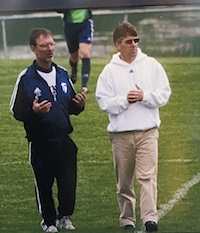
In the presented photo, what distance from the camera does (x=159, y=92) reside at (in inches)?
183

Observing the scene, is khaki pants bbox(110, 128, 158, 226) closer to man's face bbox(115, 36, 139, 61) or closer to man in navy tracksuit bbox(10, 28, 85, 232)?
man in navy tracksuit bbox(10, 28, 85, 232)

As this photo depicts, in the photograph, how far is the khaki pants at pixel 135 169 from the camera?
4.70 m

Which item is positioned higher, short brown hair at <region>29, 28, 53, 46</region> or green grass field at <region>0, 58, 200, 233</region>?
short brown hair at <region>29, 28, 53, 46</region>

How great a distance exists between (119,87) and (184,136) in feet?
1.37

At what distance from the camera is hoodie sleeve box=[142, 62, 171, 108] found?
15.2 ft

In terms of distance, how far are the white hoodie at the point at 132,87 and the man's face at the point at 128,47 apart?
0.02 m

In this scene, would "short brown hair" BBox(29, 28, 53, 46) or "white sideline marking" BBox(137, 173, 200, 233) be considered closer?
"short brown hair" BBox(29, 28, 53, 46)

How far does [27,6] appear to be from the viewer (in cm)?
438

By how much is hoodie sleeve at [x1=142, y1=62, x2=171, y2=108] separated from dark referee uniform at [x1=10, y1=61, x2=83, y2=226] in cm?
35

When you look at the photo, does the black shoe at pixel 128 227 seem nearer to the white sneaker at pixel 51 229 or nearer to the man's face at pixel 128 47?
the white sneaker at pixel 51 229

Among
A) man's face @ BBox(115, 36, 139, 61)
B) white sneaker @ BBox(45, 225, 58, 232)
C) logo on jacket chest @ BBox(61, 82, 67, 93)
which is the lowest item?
white sneaker @ BBox(45, 225, 58, 232)

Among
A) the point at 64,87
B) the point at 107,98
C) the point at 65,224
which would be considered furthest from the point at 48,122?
the point at 65,224

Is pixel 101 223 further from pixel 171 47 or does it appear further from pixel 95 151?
pixel 171 47

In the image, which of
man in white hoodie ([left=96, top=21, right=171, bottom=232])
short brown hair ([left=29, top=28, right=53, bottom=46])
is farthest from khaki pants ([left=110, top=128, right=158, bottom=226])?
short brown hair ([left=29, top=28, right=53, bottom=46])
